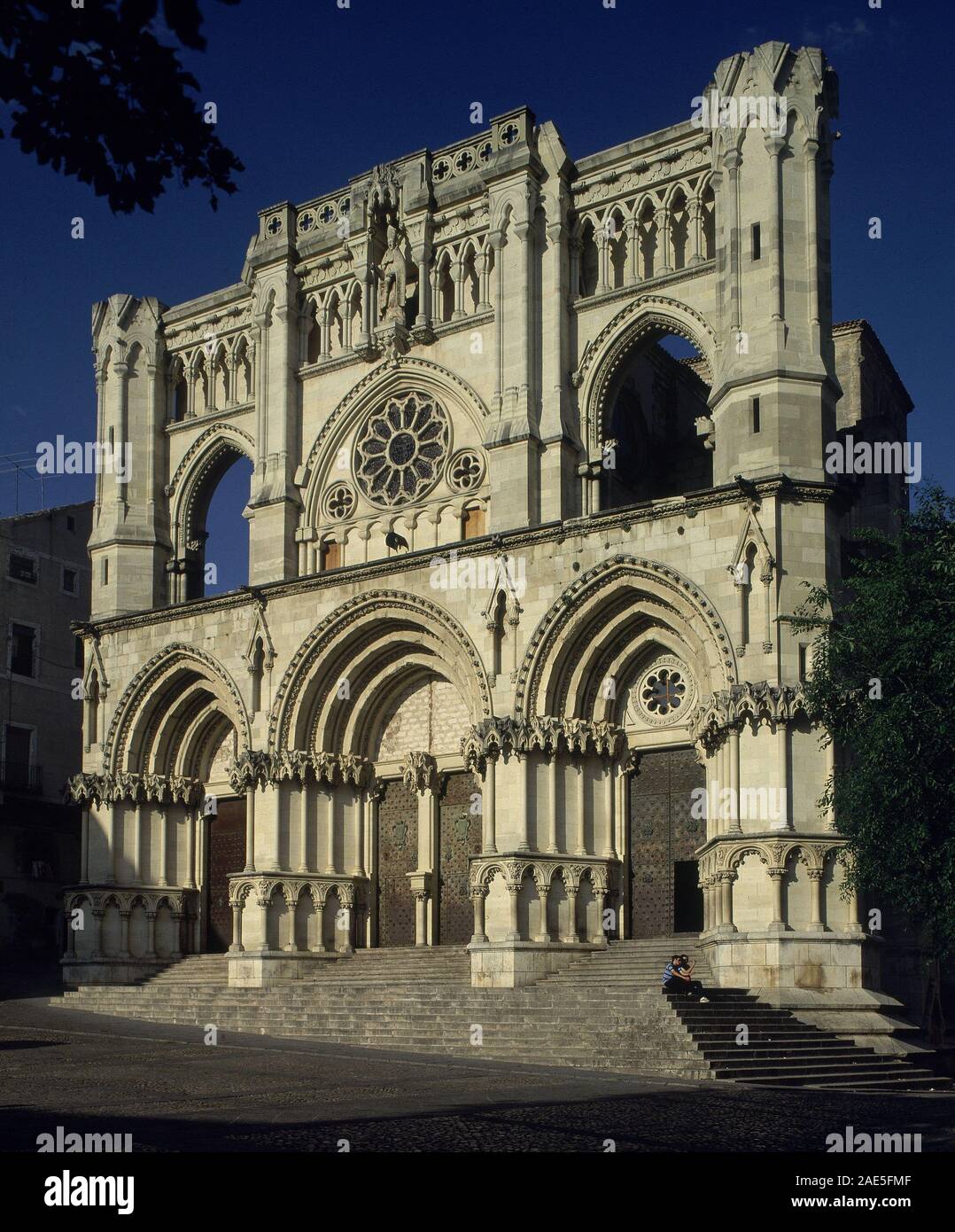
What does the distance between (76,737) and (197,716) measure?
11.2m

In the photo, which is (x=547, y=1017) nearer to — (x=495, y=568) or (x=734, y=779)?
(x=734, y=779)

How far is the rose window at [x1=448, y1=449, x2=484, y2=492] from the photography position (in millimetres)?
33375

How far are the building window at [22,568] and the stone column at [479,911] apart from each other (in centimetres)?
2141

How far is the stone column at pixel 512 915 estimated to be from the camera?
29.1 meters

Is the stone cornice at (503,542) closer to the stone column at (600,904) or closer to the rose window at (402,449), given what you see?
the rose window at (402,449)

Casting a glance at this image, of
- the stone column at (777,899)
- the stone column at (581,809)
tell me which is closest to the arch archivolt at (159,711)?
the stone column at (581,809)

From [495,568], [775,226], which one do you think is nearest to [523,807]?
[495,568]

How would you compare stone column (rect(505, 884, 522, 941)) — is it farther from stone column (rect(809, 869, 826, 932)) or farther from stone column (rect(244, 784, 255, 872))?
stone column (rect(244, 784, 255, 872))

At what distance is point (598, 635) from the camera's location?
3041 centimetres

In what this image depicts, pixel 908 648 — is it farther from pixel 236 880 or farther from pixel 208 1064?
pixel 236 880

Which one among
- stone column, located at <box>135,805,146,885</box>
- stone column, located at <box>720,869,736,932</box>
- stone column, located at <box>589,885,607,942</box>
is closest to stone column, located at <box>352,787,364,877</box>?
stone column, located at <box>135,805,146,885</box>

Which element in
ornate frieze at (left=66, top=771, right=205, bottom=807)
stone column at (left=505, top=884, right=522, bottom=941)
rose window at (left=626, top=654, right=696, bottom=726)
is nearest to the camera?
stone column at (left=505, top=884, right=522, bottom=941)

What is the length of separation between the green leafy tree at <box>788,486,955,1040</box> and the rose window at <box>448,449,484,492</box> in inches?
386
